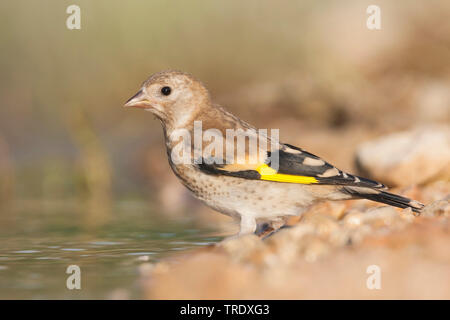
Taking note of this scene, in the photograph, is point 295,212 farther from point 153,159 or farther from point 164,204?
point 153,159

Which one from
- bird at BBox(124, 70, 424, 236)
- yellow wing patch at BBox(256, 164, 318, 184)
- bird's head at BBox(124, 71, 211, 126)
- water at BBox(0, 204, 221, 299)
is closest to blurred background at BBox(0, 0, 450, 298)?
water at BBox(0, 204, 221, 299)

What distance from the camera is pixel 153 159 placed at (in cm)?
1138

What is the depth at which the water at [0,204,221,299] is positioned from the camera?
13.6ft

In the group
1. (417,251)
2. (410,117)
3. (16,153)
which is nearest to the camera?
(417,251)

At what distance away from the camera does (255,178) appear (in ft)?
16.8

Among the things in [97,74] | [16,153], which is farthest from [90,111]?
[16,153]

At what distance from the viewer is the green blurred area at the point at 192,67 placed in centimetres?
1150

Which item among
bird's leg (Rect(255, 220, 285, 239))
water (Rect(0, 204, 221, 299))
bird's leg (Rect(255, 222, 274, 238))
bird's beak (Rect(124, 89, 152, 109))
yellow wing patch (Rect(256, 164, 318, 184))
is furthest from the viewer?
bird's leg (Rect(255, 222, 274, 238))

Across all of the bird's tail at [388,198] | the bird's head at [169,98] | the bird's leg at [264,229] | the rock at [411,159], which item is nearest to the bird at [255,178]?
the bird's tail at [388,198]

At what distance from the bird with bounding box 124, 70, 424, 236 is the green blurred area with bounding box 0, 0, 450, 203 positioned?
16.7 feet

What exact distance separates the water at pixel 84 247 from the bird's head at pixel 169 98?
37.3 inches

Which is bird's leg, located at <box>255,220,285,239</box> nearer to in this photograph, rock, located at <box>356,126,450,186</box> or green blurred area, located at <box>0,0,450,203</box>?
rock, located at <box>356,126,450,186</box>

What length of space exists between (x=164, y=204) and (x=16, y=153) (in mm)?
4479

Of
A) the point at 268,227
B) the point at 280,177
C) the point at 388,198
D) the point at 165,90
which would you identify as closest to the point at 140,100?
the point at 165,90
